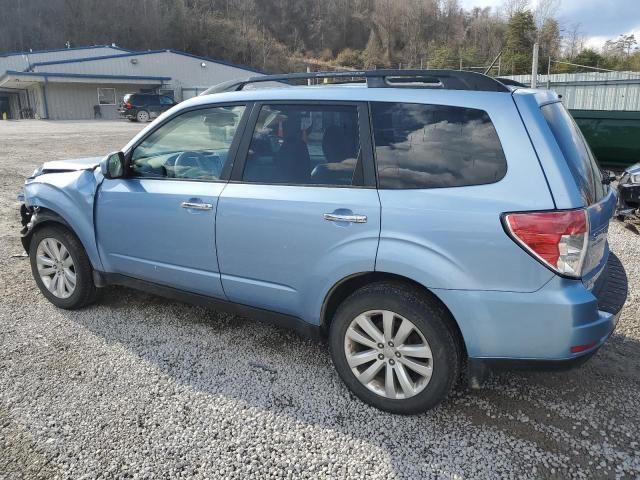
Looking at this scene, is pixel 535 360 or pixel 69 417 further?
pixel 69 417

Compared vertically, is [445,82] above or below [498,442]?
above

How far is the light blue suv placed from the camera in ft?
7.77

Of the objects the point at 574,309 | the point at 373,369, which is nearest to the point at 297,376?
the point at 373,369

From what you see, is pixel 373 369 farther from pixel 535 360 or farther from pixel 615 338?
pixel 615 338

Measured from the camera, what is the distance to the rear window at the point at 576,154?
2.48m

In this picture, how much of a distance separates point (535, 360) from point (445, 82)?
150 centimetres

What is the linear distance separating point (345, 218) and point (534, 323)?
1.06 meters

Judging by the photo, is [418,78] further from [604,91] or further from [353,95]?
[604,91]

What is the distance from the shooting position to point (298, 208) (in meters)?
2.87

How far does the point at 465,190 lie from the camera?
8.14 ft

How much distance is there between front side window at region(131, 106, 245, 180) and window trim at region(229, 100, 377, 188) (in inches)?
4.9

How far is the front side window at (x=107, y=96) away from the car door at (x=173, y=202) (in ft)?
136

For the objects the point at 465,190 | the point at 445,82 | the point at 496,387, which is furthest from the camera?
the point at 496,387

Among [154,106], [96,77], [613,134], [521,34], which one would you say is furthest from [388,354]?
[521,34]
